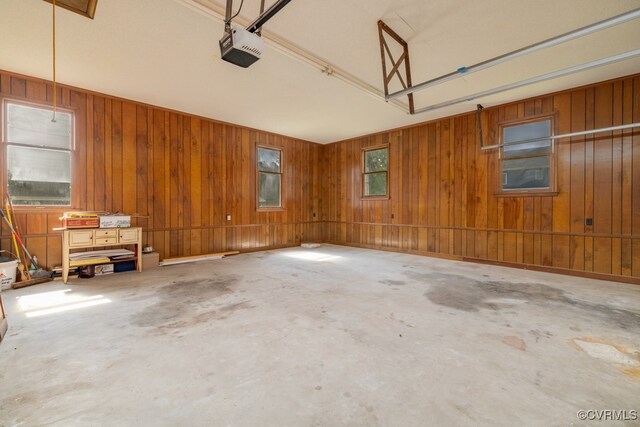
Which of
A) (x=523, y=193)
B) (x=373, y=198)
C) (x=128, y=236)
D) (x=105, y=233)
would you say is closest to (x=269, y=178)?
(x=373, y=198)

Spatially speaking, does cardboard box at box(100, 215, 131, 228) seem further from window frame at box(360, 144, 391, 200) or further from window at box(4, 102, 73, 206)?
window frame at box(360, 144, 391, 200)

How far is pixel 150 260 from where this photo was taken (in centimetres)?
458

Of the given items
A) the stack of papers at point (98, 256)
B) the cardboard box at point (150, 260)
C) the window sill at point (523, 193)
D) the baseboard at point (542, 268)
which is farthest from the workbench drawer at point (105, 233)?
the window sill at point (523, 193)

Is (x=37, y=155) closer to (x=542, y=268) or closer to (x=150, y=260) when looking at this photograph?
(x=150, y=260)

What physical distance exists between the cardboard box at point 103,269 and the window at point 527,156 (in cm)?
690

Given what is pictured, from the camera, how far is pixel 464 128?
5.36 m

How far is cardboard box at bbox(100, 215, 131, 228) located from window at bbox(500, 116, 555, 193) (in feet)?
21.4

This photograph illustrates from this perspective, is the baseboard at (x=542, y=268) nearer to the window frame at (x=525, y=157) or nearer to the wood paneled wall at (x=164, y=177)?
the window frame at (x=525, y=157)

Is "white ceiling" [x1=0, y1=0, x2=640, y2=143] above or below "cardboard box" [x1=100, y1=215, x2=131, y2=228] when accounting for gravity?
above

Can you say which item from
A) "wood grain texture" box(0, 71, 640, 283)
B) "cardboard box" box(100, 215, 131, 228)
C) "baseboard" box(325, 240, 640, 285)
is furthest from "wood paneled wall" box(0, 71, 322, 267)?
"baseboard" box(325, 240, 640, 285)

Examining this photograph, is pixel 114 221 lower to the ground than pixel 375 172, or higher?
lower

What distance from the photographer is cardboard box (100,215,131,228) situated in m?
3.96

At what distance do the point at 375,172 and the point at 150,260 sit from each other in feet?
17.5

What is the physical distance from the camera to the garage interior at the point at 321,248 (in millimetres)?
1583
